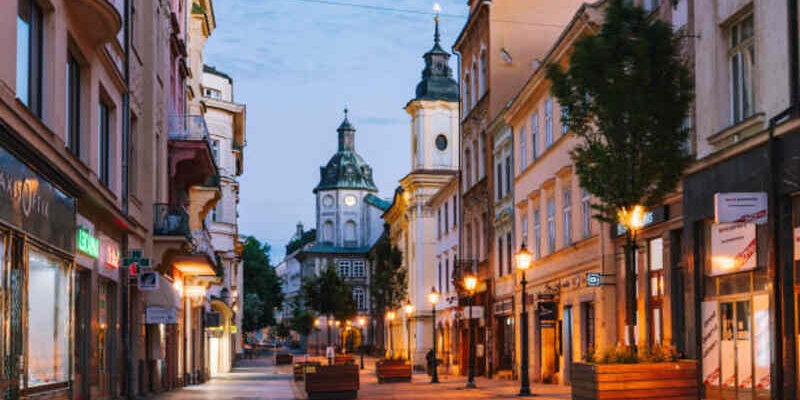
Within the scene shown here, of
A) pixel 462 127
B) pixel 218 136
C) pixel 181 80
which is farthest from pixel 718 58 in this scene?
pixel 218 136

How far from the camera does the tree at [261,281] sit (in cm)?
11425

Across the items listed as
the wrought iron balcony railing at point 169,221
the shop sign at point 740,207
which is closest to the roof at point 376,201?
the wrought iron balcony railing at point 169,221

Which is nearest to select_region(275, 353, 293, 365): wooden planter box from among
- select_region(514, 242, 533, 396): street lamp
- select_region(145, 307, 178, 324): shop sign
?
select_region(514, 242, 533, 396): street lamp

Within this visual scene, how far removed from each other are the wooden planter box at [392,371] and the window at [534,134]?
973 cm

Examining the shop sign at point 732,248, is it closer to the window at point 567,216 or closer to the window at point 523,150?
the window at point 567,216

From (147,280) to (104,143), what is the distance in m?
3.52

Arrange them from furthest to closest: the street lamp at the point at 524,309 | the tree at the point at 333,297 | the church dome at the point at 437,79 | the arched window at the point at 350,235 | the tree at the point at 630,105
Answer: the arched window at the point at 350,235, the tree at the point at 333,297, the church dome at the point at 437,79, the street lamp at the point at 524,309, the tree at the point at 630,105

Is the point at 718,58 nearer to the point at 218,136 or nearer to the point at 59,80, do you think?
the point at 59,80

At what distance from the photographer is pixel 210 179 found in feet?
138

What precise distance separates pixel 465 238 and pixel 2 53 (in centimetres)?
4081

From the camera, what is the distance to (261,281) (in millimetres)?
115688

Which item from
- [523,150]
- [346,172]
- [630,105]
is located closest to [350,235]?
[346,172]

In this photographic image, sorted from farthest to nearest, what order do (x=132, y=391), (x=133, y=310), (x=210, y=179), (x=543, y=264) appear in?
(x=210, y=179) → (x=543, y=264) → (x=133, y=310) → (x=132, y=391)

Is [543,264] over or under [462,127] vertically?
under
